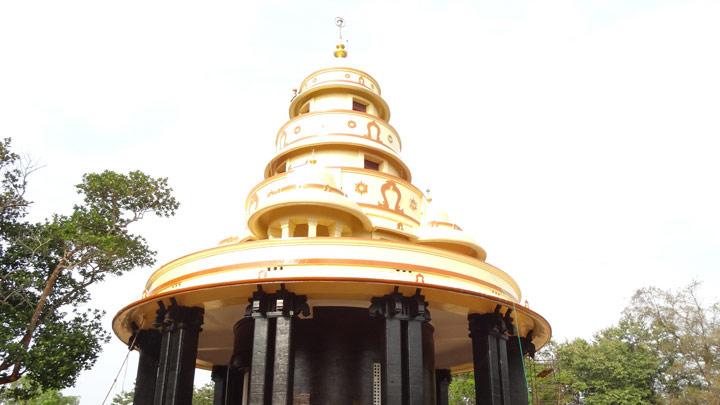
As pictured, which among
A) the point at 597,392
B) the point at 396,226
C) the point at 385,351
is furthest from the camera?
the point at 597,392

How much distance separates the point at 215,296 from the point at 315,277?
11.4 ft

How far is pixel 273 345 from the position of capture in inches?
626

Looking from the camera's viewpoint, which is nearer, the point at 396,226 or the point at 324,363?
the point at 324,363

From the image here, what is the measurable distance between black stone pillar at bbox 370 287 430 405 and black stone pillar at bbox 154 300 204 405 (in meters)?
5.36

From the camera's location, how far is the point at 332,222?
789 inches

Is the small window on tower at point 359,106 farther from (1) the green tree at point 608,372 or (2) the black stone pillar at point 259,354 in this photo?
(1) the green tree at point 608,372

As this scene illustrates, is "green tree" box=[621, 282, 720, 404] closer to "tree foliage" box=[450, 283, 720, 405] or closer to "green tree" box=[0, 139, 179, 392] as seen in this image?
"tree foliage" box=[450, 283, 720, 405]

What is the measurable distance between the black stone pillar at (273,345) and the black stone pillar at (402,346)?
2233mm

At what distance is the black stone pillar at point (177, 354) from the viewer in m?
16.2

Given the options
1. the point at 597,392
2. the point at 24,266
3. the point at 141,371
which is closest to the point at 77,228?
the point at 24,266

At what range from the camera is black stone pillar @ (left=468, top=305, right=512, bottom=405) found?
55.6 ft

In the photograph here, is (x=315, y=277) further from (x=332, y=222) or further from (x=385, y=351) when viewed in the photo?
(x=332, y=222)

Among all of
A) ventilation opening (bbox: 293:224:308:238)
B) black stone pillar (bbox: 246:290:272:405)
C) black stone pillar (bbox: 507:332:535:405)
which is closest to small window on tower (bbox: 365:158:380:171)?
ventilation opening (bbox: 293:224:308:238)

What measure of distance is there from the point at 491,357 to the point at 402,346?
3.14 meters
